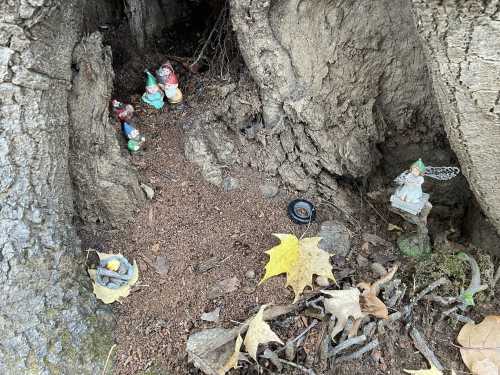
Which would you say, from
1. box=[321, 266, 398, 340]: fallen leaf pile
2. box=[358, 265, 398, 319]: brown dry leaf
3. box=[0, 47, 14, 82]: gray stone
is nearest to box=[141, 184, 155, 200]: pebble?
box=[0, 47, 14, 82]: gray stone

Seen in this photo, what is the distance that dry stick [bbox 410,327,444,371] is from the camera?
2011mm

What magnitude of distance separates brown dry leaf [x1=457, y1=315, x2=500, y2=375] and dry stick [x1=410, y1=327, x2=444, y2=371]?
0.13 meters

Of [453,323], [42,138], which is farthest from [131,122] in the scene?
[453,323]

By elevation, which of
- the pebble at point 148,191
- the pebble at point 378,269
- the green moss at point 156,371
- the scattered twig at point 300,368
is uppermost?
the pebble at point 148,191

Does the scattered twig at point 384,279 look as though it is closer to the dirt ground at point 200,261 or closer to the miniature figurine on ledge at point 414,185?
the dirt ground at point 200,261

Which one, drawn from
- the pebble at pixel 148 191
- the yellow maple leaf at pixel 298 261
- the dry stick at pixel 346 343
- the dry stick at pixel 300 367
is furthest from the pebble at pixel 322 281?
the pebble at pixel 148 191

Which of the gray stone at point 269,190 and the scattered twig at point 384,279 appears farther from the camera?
the gray stone at point 269,190

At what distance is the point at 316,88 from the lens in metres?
2.27

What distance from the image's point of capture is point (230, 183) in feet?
7.80

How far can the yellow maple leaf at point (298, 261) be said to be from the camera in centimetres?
206

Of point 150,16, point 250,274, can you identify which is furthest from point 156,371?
point 150,16

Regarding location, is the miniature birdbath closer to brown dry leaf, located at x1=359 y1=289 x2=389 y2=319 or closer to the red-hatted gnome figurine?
brown dry leaf, located at x1=359 y1=289 x2=389 y2=319

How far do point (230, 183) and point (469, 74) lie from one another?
1165 millimetres

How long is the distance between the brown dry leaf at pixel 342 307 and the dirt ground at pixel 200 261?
0.06 m
